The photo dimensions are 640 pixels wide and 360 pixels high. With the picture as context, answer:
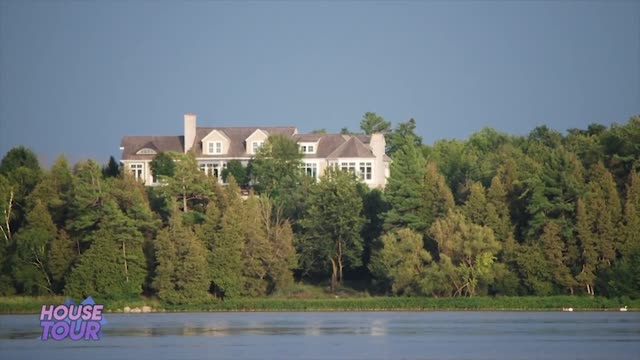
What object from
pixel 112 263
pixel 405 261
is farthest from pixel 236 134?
pixel 405 261

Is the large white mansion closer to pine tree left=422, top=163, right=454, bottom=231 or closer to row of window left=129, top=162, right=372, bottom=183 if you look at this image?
row of window left=129, top=162, right=372, bottom=183

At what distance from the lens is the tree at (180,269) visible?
91.3 meters

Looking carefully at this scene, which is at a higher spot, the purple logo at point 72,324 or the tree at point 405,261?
the tree at point 405,261

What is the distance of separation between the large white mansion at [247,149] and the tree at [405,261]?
25.8 meters

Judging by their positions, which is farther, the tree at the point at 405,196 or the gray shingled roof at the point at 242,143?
the gray shingled roof at the point at 242,143

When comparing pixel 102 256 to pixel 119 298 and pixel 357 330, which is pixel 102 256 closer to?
pixel 119 298

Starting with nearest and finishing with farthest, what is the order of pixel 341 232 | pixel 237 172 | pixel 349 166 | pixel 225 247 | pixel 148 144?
Result: pixel 225 247
pixel 341 232
pixel 237 172
pixel 349 166
pixel 148 144

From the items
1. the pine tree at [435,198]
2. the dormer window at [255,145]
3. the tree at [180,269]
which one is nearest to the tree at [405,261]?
the pine tree at [435,198]

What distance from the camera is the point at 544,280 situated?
89.8 meters

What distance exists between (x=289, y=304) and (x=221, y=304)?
4553mm

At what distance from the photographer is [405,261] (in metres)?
91.8

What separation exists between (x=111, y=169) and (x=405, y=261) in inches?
1309

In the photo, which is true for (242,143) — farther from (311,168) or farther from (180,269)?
(180,269)

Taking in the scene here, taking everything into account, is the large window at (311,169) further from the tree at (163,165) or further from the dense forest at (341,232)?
the dense forest at (341,232)
